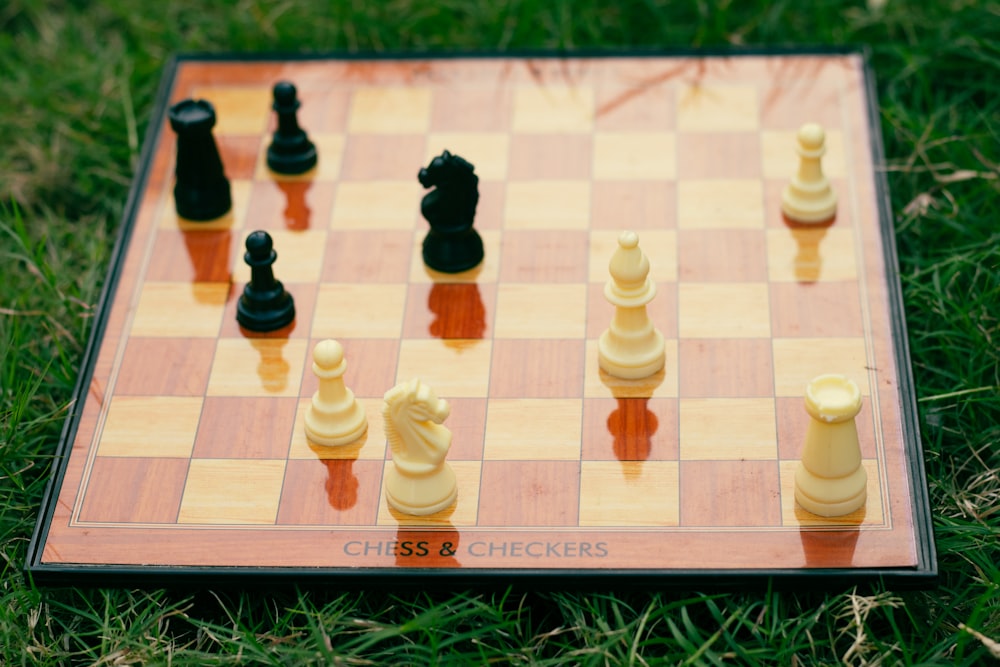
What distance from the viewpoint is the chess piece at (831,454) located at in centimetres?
316

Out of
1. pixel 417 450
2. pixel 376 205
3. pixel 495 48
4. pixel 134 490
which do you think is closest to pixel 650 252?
pixel 376 205

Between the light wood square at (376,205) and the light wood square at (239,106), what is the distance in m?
0.51

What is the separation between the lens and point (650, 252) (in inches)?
163

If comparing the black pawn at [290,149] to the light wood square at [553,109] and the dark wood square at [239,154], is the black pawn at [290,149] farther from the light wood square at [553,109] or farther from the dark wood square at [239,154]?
the light wood square at [553,109]

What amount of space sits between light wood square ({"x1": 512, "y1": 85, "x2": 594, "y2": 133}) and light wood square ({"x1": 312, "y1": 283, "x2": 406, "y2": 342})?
919 millimetres

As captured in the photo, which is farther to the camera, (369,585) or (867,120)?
(867,120)

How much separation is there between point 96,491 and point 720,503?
5.39ft

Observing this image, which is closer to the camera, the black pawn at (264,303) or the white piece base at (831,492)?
the white piece base at (831,492)

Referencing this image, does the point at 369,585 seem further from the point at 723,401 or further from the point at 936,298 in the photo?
the point at 936,298

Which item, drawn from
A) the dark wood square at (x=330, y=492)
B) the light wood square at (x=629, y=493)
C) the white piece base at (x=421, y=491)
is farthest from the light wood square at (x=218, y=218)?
the light wood square at (x=629, y=493)

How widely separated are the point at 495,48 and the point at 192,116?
1.37 meters

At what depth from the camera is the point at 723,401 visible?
3666 mm

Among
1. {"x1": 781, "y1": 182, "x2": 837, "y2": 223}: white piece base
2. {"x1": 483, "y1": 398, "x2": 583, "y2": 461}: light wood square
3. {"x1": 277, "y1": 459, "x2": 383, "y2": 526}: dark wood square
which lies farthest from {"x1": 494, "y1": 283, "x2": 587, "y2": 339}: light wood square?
{"x1": 781, "y1": 182, "x2": 837, "y2": 223}: white piece base

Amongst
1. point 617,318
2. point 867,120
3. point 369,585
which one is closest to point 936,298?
point 867,120
